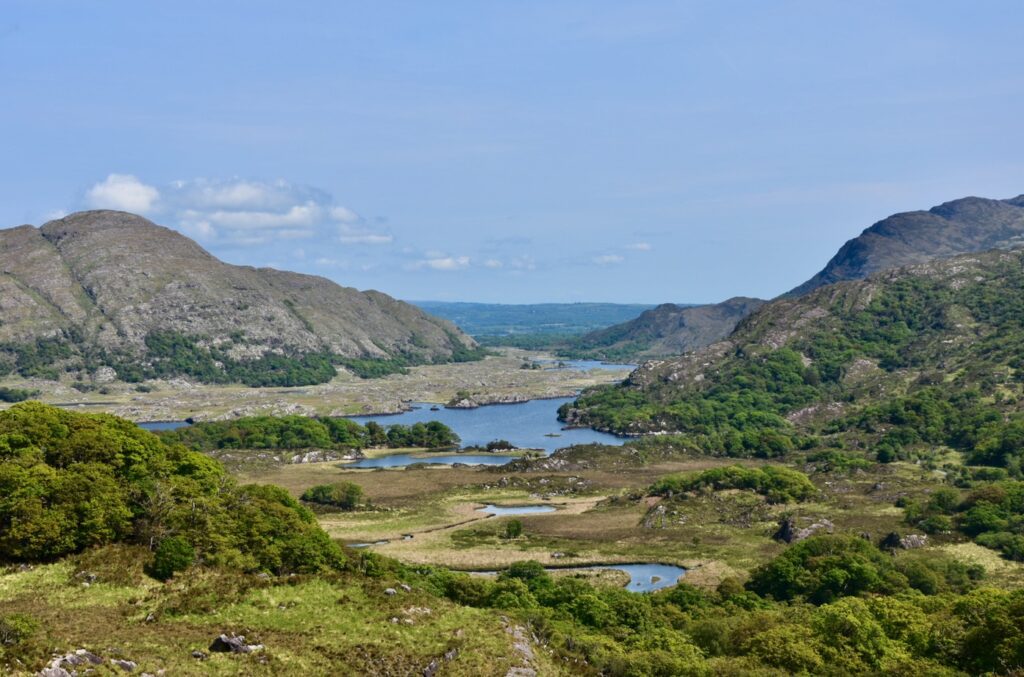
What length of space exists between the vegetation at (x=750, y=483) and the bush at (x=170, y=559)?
9007 centimetres

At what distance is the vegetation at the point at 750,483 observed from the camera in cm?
12825

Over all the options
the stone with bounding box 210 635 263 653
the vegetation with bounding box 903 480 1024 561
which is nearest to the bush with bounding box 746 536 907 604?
the vegetation with bounding box 903 480 1024 561

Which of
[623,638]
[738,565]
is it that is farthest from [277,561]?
[738,565]

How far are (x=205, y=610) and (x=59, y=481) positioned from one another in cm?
1773

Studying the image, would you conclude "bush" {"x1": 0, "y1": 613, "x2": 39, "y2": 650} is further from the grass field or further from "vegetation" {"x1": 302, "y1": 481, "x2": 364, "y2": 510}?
"vegetation" {"x1": 302, "y1": 481, "x2": 364, "y2": 510}

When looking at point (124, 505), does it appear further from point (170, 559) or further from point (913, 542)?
point (913, 542)

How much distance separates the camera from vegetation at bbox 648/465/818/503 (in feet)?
421

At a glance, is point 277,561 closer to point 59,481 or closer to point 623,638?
point 59,481

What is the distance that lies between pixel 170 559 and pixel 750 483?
97542 millimetres

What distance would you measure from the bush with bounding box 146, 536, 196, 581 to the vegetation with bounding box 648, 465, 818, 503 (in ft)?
296

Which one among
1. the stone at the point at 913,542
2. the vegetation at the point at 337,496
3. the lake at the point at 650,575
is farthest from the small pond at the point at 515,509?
the stone at the point at 913,542

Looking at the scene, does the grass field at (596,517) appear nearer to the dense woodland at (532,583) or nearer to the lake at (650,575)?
the lake at (650,575)

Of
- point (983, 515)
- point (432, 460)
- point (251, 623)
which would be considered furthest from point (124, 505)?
point (432, 460)

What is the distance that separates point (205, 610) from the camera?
4697 cm
